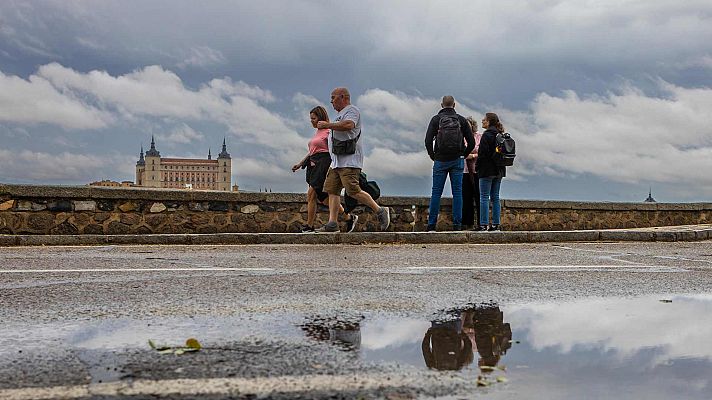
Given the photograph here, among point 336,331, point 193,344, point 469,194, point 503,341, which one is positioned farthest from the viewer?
point 469,194

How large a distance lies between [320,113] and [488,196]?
3.06m

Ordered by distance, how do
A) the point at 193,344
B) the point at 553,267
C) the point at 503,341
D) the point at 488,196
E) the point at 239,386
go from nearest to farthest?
the point at 239,386
the point at 193,344
the point at 503,341
the point at 553,267
the point at 488,196

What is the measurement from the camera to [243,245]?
10703 mm

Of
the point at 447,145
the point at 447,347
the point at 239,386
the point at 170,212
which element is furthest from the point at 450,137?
the point at 239,386

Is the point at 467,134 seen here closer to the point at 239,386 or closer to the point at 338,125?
the point at 338,125

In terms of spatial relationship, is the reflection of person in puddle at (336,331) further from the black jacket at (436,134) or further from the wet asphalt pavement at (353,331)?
the black jacket at (436,134)

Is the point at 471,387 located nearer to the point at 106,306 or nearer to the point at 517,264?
the point at 106,306

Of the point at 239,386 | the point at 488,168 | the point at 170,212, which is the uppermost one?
the point at 488,168

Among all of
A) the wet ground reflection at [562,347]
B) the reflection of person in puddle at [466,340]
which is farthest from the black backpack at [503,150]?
the reflection of person in puddle at [466,340]

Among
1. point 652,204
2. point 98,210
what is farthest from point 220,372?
point 652,204

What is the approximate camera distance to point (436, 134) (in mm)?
11766

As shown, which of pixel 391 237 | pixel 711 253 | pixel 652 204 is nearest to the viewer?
pixel 711 253

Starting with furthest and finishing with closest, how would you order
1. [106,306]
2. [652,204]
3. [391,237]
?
[652,204], [391,237], [106,306]

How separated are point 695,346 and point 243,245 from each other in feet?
26.0
